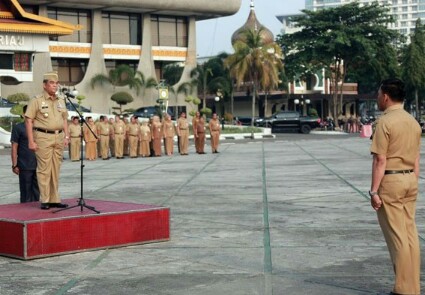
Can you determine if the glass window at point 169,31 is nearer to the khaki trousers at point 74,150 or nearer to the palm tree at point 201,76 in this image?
the palm tree at point 201,76

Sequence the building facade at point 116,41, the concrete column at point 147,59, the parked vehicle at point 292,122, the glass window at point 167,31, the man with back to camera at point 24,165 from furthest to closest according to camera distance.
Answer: the glass window at point 167,31, the concrete column at point 147,59, the building facade at point 116,41, the parked vehicle at point 292,122, the man with back to camera at point 24,165

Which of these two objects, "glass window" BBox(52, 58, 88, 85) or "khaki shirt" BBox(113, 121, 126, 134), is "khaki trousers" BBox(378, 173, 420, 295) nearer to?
"khaki shirt" BBox(113, 121, 126, 134)

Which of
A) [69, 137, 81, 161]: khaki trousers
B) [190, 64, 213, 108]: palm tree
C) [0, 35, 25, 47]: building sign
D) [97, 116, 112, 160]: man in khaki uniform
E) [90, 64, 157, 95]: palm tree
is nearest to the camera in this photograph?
[69, 137, 81, 161]: khaki trousers

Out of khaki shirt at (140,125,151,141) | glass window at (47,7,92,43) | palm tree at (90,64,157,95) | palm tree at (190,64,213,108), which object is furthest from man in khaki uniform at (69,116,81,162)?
palm tree at (190,64,213,108)

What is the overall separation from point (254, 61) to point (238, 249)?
58435mm

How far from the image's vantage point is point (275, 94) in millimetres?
89312

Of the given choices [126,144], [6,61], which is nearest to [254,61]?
[6,61]

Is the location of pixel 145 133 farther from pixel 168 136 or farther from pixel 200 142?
pixel 200 142

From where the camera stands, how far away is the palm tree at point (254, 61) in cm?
6719

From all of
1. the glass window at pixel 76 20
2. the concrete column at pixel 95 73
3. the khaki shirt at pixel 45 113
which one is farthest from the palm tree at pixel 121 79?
the khaki shirt at pixel 45 113

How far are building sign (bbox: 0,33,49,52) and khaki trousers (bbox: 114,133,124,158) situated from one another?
25.3 metres

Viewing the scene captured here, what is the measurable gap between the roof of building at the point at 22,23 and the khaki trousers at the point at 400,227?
49267 millimetres

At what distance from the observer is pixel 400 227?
22.5 feet

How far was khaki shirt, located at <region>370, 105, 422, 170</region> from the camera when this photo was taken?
6820mm
